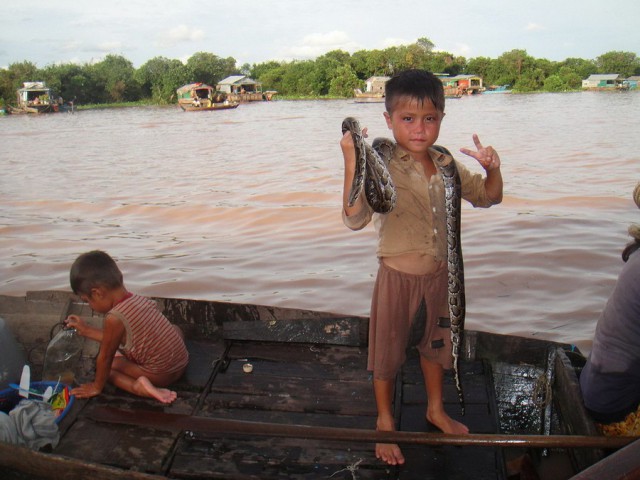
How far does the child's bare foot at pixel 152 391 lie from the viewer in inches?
125

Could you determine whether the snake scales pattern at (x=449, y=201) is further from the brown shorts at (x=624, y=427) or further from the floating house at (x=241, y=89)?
the floating house at (x=241, y=89)

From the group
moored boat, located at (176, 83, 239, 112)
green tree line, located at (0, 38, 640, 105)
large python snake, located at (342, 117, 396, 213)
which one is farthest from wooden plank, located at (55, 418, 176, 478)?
green tree line, located at (0, 38, 640, 105)

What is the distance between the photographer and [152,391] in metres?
3.16

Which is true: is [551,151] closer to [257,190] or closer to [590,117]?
[257,190]

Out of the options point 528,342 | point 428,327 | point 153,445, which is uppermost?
point 428,327

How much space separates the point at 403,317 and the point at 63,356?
7.92 ft

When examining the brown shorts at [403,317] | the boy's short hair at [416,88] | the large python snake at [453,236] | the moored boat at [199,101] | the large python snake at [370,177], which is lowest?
the brown shorts at [403,317]

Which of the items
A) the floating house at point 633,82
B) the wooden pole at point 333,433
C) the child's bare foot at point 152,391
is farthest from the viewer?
the floating house at point 633,82

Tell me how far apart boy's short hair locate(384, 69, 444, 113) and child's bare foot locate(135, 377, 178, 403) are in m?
1.86

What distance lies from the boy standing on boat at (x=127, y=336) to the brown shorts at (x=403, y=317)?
3.94ft

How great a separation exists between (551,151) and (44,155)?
640 inches

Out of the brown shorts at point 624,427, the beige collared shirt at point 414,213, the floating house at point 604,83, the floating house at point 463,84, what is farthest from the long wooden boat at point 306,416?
the floating house at point 604,83

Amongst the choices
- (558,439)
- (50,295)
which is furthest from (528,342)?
(50,295)

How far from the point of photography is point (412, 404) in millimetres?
3031
